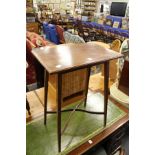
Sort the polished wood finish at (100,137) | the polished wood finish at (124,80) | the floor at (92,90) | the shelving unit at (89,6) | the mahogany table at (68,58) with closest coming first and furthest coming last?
the mahogany table at (68,58) < the polished wood finish at (100,137) < the floor at (92,90) < the polished wood finish at (124,80) < the shelving unit at (89,6)

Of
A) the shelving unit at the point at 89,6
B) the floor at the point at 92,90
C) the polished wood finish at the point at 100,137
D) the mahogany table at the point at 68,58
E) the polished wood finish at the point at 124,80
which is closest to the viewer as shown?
the mahogany table at the point at 68,58

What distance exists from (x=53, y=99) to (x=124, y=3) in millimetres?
7501

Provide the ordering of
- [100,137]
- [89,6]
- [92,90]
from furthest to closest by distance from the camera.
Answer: [89,6] → [92,90] → [100,137]

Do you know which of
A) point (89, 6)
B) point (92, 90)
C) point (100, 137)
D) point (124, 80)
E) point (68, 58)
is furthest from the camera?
point (89, 6)

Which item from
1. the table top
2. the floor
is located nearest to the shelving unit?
the floor

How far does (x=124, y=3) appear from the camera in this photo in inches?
307

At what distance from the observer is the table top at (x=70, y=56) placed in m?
0.95

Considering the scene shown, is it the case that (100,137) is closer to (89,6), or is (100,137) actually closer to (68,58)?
(68,58)

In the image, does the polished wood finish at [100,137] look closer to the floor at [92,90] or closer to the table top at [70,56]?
the floor at [92,90]

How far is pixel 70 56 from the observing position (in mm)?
1095

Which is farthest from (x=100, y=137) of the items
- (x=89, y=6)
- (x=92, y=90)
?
(x=89, y=6)

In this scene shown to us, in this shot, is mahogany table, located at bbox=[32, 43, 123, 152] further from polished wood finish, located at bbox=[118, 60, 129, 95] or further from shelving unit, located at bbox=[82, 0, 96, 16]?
shelving unit, located at bbox=[82, 0, 96, 16]

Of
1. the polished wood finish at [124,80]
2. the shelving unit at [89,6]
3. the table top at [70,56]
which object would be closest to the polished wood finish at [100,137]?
the polished wood finish at [124,80]

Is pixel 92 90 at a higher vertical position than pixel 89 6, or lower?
lower
